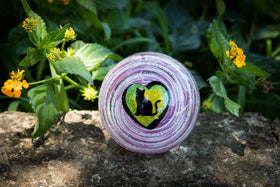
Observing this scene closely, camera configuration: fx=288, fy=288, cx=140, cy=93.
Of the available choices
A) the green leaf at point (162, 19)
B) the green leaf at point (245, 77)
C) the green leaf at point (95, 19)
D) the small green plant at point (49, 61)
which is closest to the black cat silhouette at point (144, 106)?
the small green plant at point (49, 61)

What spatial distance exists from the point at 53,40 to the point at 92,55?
0.22 m

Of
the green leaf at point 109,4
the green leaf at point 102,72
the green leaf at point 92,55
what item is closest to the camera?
the green leaf at point 92,55

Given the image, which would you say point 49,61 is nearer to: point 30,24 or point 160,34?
point 30,24

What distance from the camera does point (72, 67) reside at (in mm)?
1230

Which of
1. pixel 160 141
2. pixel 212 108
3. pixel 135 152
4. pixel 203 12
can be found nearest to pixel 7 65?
pixel 135 152

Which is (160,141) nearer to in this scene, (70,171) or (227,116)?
(70,171)

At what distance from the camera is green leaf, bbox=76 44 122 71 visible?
136 centimetres

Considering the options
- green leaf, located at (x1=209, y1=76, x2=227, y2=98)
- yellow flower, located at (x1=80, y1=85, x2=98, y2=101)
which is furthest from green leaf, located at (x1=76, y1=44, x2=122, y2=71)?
green leaf, located at (x1=209, y1=76, x2=227, y2=98)

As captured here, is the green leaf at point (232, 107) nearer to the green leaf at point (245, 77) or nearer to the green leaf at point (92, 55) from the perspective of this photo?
the green leaf at point (245, 77)

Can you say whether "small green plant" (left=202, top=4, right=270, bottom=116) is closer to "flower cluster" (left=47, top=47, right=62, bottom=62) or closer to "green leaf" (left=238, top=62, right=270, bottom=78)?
"green leaf" (left=238, top=62, right=270, bottom=78)

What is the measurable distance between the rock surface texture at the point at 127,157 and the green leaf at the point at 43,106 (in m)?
0.09

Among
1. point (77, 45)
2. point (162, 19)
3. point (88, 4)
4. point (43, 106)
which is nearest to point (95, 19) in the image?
point (88, 4)

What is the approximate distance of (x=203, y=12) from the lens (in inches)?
103

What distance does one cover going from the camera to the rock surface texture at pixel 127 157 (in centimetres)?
114
